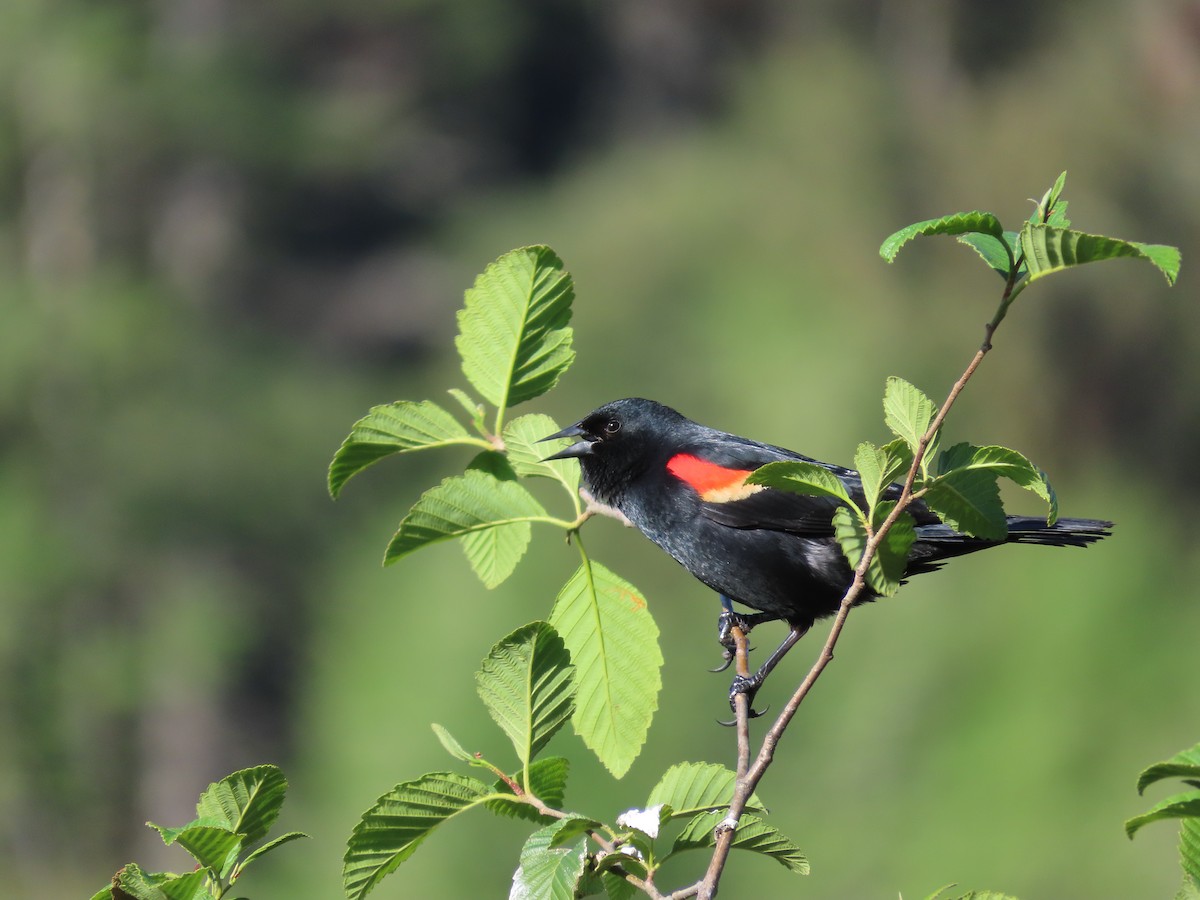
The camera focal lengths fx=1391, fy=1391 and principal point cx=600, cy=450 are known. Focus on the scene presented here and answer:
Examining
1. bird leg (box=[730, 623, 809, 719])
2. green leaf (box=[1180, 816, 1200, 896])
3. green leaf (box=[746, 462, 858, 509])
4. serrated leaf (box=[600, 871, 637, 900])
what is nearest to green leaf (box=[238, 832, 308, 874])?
serrated leaf (box=[600, 871, 637, 900])

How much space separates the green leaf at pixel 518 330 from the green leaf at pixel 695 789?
20.9 inches

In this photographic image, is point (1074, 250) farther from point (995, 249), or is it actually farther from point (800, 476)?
point (800, 476)

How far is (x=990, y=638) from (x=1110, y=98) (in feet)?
20.0

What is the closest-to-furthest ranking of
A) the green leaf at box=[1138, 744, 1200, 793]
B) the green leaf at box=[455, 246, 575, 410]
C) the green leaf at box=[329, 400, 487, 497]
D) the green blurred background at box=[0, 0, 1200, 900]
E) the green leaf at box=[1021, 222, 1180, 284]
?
the green leaf at box=[1138, 744, 1200, 793] → the green leaf at box=[1021, 222, 1180, 284] → the green leaf at box=[329, 400, 487, 497] → the green leaf at box=[455, 246, 575, 410] → the green blurred background at box=[0, 0, 1200, 900]

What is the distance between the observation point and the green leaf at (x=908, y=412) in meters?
1.53

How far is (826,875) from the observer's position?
43.1 ft

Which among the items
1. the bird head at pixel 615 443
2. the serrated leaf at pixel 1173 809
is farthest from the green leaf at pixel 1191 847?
the bird head at pixel 615 443

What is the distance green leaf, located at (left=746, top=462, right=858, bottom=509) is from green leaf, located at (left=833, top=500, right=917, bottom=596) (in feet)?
0.10

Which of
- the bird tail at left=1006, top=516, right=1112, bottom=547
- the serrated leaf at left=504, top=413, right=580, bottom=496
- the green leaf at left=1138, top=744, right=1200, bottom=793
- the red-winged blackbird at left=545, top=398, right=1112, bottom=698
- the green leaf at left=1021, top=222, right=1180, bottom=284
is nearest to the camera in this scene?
the green leaf at left=1138, top=744, right=1200, bottom=793

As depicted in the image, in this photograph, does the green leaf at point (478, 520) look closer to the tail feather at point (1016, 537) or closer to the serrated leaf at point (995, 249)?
the serrated leaf at point (995, 249)

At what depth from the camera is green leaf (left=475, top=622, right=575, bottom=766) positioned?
1.49 meters

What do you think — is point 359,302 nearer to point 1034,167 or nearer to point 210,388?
point 210,388

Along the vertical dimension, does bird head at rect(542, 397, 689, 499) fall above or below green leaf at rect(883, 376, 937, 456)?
above

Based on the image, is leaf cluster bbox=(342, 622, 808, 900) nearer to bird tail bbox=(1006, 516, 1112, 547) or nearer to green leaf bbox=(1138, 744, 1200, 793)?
green leaf bbox=(1138, 744, 1200, 793)
